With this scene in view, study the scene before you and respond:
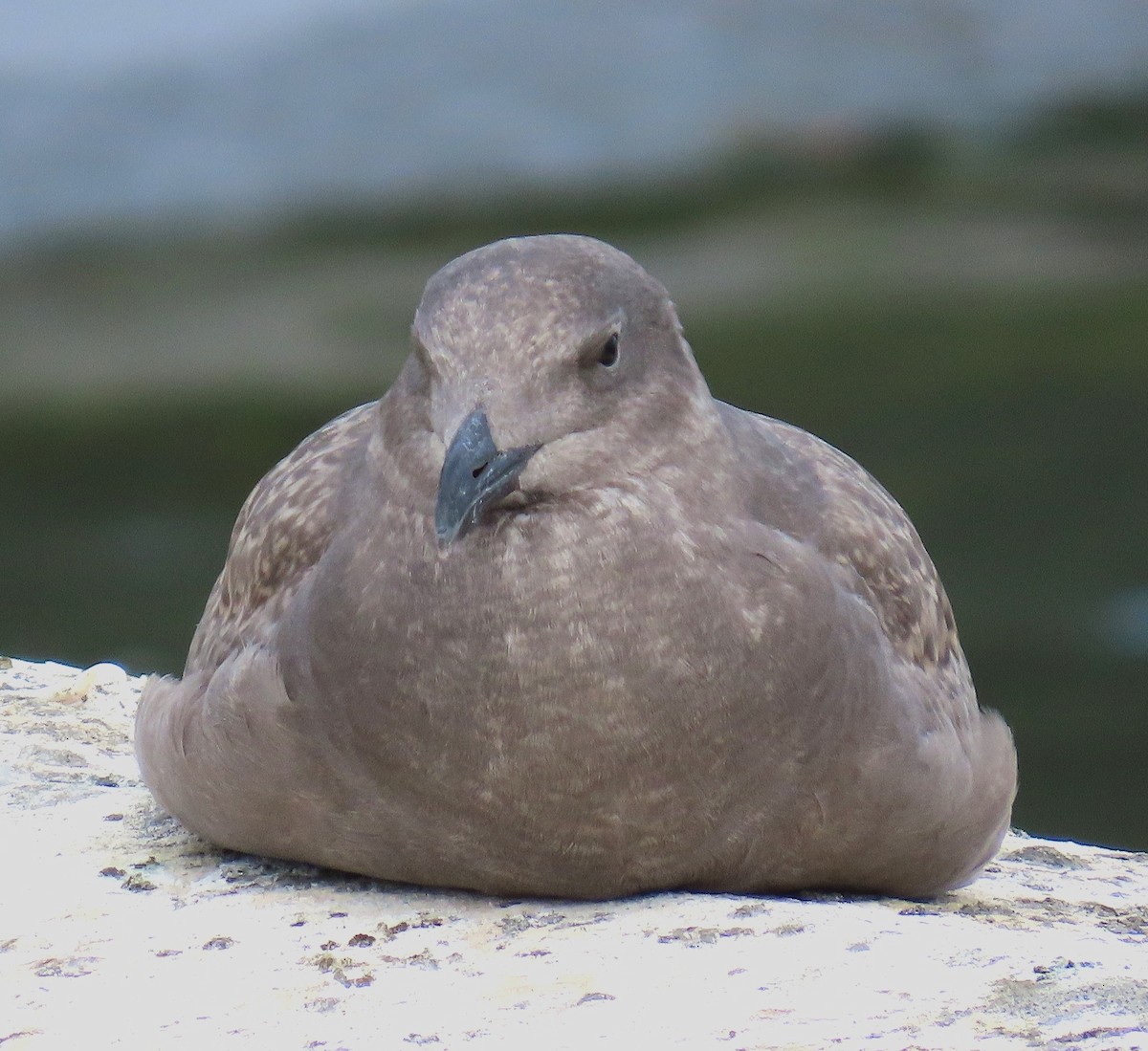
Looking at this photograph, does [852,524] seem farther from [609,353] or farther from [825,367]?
[825,367]

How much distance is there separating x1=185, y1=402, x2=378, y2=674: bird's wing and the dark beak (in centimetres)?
60

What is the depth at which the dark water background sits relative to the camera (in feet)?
32.9

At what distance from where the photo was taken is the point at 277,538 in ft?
13.7

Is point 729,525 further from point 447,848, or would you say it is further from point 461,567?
point 447,848

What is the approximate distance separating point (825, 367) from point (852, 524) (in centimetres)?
829

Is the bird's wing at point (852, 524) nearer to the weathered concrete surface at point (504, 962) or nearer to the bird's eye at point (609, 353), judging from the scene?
the bird's eye at point (609, 353)

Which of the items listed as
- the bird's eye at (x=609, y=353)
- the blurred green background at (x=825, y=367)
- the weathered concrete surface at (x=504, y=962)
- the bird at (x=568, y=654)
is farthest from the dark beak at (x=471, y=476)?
the blurred green background at (x=825, y=367)

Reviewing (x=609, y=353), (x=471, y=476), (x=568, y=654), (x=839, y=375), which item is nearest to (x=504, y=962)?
(x=568, y=654)

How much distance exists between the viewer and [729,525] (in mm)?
3754

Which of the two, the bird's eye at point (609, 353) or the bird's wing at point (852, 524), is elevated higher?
the bird's eye at point (609, 353)

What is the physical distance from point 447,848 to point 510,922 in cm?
17

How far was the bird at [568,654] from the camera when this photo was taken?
3.59 metres

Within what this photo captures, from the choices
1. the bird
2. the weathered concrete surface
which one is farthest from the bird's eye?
A: the weathered concrete surface

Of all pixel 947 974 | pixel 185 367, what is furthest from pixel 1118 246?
pixel 947 974
